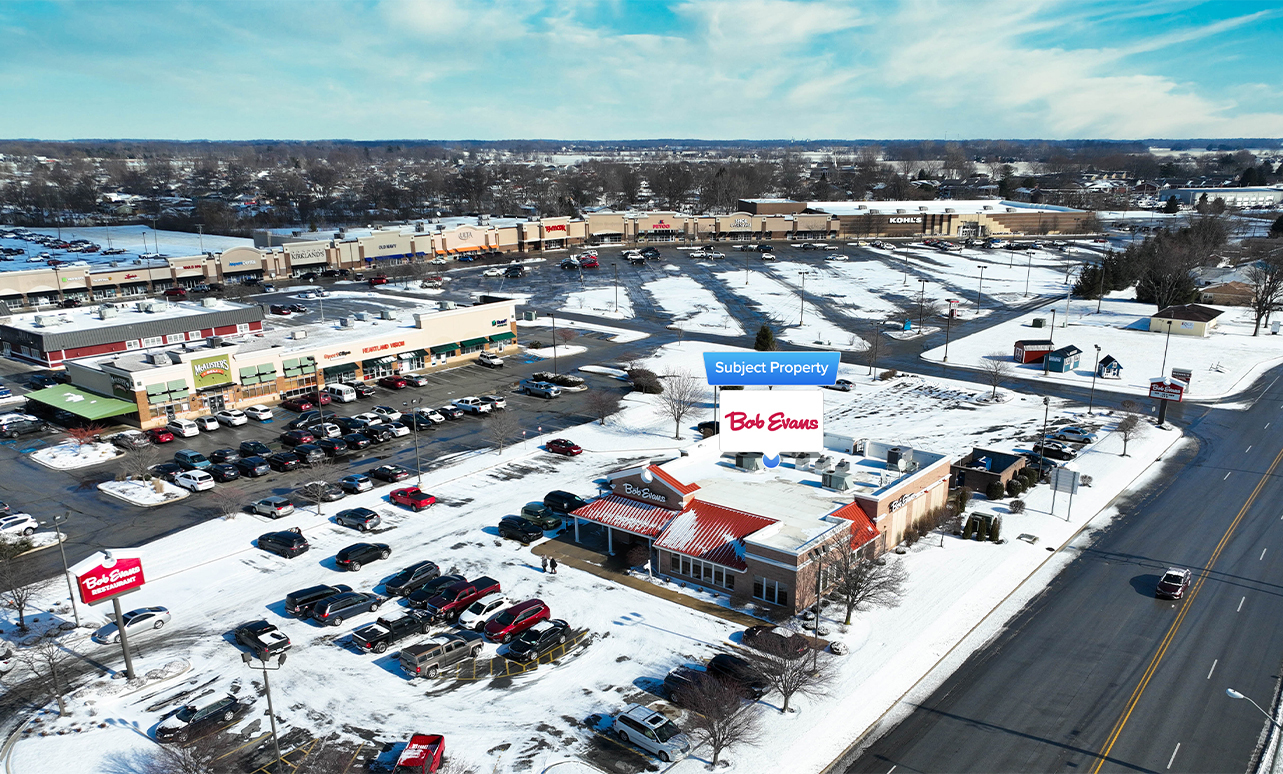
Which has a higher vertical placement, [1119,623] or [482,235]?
[482,235]

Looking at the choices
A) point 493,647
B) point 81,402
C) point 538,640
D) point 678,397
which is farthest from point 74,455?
point 678,397

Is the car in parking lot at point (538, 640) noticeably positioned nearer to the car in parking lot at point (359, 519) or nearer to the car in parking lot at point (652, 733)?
the car in parking lot at point (652, 733)

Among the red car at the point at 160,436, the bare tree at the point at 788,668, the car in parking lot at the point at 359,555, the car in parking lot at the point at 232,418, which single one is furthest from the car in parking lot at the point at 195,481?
the bare tree at the point at 788,668

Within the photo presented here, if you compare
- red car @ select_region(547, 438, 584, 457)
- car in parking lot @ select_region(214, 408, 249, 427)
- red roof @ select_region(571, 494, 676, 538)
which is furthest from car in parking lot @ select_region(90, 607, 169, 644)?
car in parking lot @ select_region(214, 408, 249, 427)

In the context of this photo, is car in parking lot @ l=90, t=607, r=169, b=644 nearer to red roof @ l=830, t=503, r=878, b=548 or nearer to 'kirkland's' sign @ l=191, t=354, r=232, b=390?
red roof @ l=830, t=503, r=878, b=548

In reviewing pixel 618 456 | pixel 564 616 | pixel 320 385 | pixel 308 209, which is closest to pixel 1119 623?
pixel 564 616

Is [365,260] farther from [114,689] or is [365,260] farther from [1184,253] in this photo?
[1184,253]
